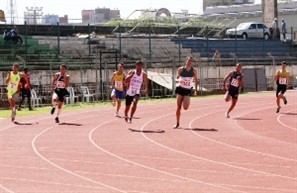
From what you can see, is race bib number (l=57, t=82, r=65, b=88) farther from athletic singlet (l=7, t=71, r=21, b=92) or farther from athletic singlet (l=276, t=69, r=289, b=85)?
athletic singlet (l=276, t=69, r=289, b=85)

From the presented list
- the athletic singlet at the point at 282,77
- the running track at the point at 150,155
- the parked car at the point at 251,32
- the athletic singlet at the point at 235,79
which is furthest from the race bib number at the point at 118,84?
the parked car at the point at 251,32

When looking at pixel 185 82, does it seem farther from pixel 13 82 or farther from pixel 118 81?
pixel 13 82

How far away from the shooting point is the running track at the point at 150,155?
10711 millimetres

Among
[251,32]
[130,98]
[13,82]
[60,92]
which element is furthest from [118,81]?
[251,32]

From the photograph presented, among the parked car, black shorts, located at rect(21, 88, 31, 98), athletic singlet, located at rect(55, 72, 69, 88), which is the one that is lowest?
black shorts, located at rect(21, 88, 31, 98)

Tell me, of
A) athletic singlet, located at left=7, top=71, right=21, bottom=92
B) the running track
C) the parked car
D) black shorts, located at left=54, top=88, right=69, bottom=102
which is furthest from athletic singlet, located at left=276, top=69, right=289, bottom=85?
the parked car

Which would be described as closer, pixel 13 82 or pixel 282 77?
pixel 13 82

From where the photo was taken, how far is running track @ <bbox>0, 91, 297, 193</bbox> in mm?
10711

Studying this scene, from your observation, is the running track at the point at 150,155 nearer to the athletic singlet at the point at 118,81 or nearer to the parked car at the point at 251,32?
the athletic singlet at the point at 118,81

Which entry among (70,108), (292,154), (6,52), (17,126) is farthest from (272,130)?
(6,52)

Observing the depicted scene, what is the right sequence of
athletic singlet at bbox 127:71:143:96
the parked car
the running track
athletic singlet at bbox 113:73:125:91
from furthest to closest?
the parked car < athletic singlet at bbox 113:73:125:91 < athletic singlet at bbox 127:71:143:96 < the running track

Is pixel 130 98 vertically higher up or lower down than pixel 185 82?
lower down

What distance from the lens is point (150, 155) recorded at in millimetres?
13992

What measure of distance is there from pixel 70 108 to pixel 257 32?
32.8 m
